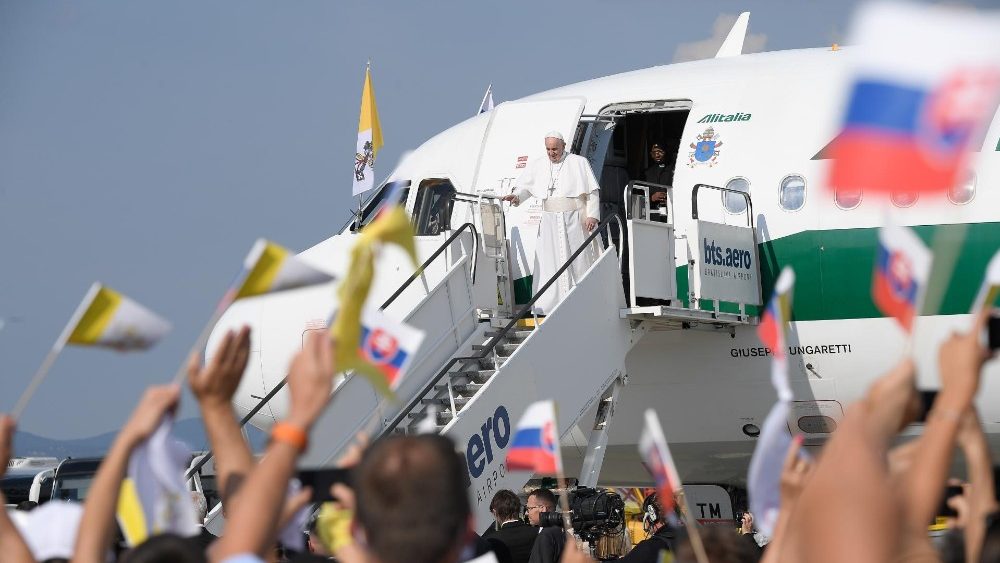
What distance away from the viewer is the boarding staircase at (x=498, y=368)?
40.0 ft

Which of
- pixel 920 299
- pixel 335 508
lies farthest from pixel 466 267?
pixel 920 299

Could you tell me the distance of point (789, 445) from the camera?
3.87m

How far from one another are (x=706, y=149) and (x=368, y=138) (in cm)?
838

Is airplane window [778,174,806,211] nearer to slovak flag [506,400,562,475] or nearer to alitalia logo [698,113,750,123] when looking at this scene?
alitalia logo [698,113,750,123]

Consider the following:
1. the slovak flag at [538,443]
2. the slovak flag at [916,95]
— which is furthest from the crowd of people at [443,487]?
the slovak flag at [538,443]

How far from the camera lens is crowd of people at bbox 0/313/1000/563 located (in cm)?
275

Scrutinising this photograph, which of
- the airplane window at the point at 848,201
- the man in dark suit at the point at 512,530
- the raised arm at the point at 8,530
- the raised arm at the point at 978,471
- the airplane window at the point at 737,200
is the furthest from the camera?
the airplane window at the point at 737,200

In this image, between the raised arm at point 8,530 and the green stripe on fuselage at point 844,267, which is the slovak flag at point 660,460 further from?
the green stripe on fuselage at point 844,267

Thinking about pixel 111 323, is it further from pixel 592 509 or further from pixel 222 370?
pixel 592 509

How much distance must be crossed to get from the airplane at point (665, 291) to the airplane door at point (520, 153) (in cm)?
2

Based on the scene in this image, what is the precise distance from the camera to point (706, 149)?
46.8ft

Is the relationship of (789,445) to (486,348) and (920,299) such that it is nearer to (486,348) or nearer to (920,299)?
(920,299)

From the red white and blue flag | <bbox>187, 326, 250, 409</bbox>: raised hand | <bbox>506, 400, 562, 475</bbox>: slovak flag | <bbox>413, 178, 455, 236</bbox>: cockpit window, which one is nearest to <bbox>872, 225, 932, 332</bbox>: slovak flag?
the red white and blue flag

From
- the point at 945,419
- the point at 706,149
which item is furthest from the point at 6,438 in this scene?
the point at 706,149
